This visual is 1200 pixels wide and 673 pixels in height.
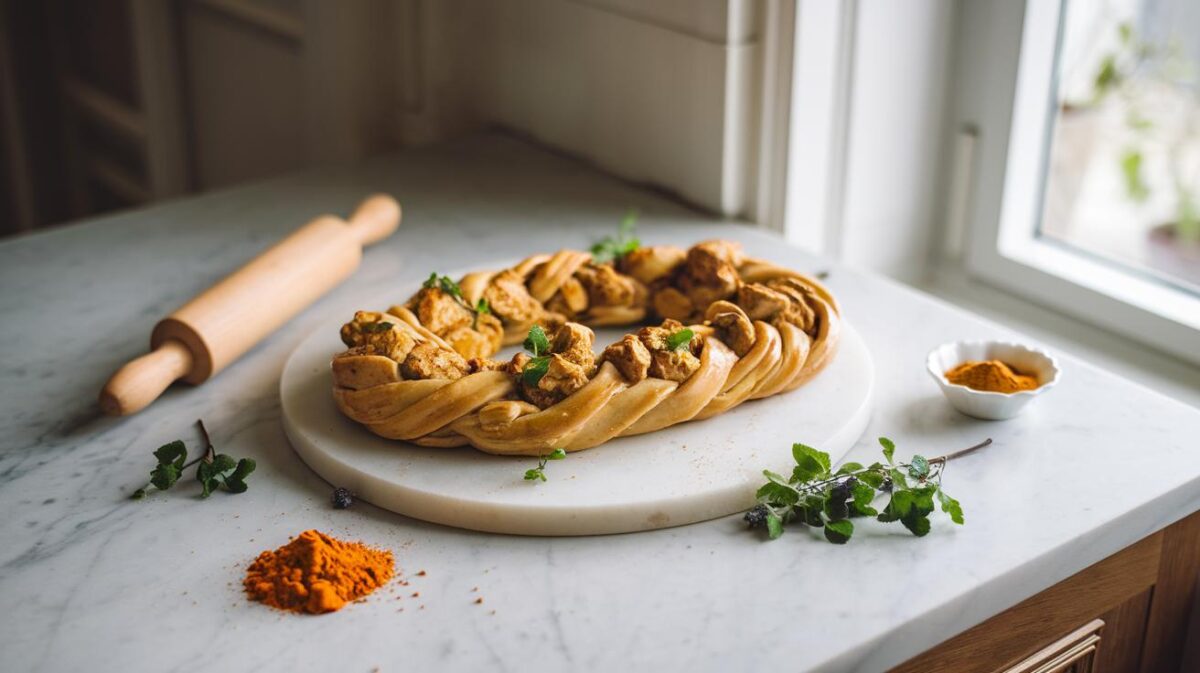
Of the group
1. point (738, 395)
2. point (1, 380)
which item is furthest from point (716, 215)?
point (1, 380)

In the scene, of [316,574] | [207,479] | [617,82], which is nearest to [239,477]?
[207,479]

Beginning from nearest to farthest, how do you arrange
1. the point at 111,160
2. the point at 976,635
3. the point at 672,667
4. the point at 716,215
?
the point at 672,667, the point at 976,635, the point at 716,215, the point at 111,160

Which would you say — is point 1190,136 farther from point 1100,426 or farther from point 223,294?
point 223,294

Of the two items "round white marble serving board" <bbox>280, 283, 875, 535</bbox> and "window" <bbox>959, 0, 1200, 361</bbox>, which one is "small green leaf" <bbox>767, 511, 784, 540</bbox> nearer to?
"round white marble serving board" <bbox>280, 283, 875, 535</bbox>

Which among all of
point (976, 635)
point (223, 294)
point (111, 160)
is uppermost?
point (223, 294)

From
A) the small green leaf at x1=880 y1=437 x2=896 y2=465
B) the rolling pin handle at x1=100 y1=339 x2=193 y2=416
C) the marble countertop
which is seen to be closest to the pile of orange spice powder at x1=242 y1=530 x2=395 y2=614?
the marble countertop

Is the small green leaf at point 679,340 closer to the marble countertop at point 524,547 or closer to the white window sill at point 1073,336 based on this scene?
the marble countertop at point 524,547
